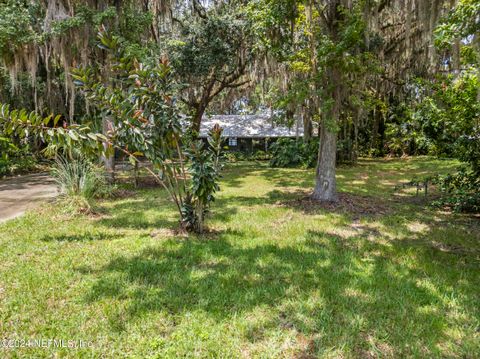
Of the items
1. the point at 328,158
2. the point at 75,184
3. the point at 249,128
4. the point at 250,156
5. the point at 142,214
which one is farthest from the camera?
the point at 249,128

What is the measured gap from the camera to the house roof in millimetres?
22391

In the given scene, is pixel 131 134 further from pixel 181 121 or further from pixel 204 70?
pixel 204 70

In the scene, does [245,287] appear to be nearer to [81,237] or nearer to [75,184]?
[81,237]

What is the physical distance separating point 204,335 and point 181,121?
318 centimetres

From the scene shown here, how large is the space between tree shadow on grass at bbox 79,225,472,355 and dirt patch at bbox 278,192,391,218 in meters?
2.14

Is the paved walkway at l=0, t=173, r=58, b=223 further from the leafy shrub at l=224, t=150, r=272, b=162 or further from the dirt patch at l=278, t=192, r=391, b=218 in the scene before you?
the leafy shrub at l=224, t=150, r=272, b=162

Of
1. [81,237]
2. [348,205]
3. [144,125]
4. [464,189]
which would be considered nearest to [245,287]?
[144,125]

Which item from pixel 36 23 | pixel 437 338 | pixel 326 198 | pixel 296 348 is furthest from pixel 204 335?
pixel 36 23

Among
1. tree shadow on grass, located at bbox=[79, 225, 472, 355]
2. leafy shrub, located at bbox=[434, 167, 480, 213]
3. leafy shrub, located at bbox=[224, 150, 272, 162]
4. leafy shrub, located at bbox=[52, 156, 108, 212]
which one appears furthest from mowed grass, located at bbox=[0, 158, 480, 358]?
leafy shrub, located at bbox=[224, 150, 272, 162]

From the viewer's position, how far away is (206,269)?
382 cm

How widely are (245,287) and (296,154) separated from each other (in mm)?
13368

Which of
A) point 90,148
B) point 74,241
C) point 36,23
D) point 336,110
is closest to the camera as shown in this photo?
point 90,148

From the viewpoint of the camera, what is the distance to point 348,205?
7.20 metres

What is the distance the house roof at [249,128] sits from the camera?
22391 mm
